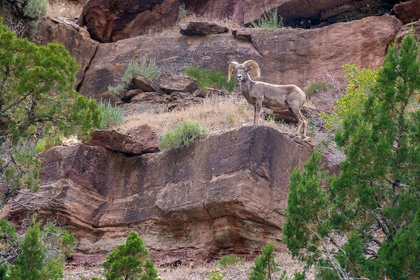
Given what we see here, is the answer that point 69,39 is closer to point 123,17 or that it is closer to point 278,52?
point 123,17

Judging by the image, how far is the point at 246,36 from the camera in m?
24.4

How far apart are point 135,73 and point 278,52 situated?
4.73 m

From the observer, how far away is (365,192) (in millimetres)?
9758

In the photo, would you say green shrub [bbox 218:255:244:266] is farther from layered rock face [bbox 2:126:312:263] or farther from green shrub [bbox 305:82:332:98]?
green shrub [bbox 305:82:332:98]

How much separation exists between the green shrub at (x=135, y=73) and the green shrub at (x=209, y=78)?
1.08 metres

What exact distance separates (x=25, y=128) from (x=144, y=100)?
1187 centimetres

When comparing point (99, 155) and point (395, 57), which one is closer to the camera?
point (395, 57)

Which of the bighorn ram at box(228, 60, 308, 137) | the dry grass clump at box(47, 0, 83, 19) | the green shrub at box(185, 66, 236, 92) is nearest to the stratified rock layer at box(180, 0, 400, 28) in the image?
the green shrub at box(185, 66, 236, 92)

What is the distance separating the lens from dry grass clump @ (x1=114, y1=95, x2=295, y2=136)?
1889cm

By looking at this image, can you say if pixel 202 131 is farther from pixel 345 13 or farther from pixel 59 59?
pixel 345 13

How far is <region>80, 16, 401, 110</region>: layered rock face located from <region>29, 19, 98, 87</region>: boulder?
291 mm

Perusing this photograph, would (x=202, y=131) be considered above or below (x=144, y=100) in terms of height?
below

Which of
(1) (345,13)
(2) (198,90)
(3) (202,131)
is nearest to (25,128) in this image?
(3) (202,131)

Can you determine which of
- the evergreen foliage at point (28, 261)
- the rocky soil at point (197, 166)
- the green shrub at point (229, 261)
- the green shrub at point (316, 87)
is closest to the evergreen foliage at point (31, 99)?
the rocky soil at point (197, 166)
